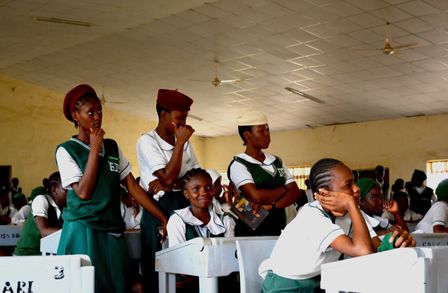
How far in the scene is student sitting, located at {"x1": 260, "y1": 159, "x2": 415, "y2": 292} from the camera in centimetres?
247

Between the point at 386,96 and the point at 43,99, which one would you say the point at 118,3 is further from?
the point at 43,99

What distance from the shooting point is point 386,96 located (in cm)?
1351

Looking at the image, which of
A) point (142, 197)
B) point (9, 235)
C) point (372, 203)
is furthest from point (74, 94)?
point (9, 235)

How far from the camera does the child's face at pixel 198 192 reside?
11.9ft

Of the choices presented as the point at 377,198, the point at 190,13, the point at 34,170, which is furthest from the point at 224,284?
the point at 34,170

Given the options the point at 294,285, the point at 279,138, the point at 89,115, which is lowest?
the point at 294,285

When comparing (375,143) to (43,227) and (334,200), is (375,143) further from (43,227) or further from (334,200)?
(334,200)

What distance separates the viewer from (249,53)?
12312 mm

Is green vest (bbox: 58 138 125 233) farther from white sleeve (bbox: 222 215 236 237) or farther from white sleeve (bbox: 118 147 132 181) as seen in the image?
white sleeve (bbox: 222 215 236 237)

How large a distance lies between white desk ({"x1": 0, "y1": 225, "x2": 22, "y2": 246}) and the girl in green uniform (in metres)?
2.35

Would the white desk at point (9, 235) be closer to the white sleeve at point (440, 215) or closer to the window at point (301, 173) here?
the white sleeve at point (440, 215)

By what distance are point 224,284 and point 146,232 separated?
1.72 feet

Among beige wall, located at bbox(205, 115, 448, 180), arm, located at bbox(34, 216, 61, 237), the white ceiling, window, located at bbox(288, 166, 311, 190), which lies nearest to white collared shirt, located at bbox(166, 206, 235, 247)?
arm, located at bbox(34, 216, 61, 237)

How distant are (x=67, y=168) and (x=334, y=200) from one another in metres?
1.15
